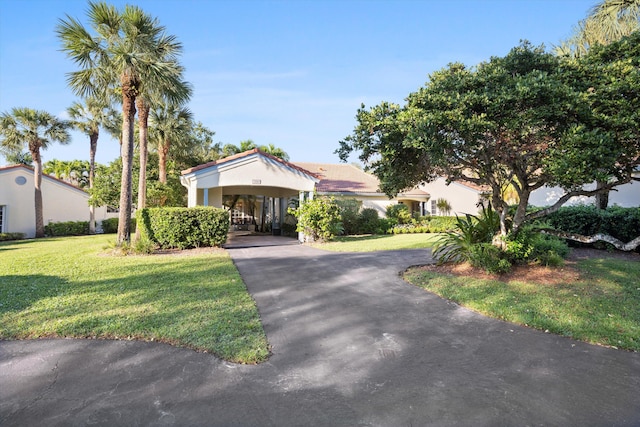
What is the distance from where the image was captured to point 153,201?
71.6ft

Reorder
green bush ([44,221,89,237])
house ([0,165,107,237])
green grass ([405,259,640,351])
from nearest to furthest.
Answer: green grass ([405,259,640,351])
house ([0,165,107,237])
green bush ([44,221,89,237])

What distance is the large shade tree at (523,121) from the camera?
5434 mm

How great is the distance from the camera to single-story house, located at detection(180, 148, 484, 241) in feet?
49.5

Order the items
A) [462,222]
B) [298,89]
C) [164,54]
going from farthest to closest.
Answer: [298,89], [164,54], [462,222]

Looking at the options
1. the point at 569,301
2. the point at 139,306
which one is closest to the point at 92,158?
the point at 139,306

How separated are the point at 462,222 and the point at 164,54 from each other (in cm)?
1271

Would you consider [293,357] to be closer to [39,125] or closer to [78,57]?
[78,57]

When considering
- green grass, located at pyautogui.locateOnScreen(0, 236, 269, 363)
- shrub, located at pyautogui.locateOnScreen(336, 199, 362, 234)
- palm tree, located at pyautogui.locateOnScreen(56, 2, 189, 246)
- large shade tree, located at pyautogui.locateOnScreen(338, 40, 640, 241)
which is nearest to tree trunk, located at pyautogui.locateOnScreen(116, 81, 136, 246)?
palm tree, located at pyautogui.locateOnScreen(56, 2, 189, 246)

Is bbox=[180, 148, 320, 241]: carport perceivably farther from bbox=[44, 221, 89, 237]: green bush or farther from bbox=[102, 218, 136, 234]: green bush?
bbox=[44, 221, 89, 237]: green bush

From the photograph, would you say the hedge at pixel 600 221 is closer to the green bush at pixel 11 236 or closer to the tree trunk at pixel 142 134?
the tree trunk at pixel 142 134

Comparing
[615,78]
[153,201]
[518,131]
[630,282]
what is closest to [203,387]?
[518,131]

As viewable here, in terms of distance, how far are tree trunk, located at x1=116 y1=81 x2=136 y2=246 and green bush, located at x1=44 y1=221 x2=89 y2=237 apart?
15.5 meters

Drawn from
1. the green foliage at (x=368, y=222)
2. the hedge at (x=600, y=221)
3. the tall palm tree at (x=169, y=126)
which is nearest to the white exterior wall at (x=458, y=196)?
the green foliage at (x=368, y=222)

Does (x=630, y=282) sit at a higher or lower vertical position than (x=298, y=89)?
lower
